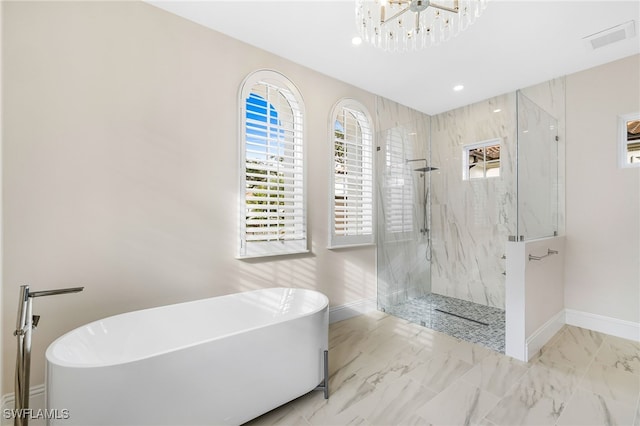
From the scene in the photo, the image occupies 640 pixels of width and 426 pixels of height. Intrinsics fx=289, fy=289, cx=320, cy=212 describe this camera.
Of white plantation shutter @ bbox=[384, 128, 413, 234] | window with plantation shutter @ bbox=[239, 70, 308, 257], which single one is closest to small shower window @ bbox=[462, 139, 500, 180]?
white plantation shutter @ bbox=[384, 128, 413, 234]

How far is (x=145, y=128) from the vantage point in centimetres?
215

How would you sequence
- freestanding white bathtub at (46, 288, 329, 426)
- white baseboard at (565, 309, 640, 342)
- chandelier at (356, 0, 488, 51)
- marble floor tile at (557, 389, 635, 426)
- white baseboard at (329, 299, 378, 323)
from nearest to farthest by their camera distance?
1. freestanding white bathtub at (46, 288, 329, 426)
2. marble floor tile at (557, 389, 635, 426)
3. chandelier at (356, 0, 488, 51)
4. white baseboard at (565, 309, 640, 342)
5. white baseboard at (329, 299, 378, 323)

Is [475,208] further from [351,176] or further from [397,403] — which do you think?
[397,403]

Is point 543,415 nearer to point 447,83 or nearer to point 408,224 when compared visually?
point 408,224

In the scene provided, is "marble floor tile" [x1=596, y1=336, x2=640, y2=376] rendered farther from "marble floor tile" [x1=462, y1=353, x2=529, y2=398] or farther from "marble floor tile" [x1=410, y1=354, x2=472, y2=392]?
"marble floor tile" [x1=410, y1=354, x2=472, y2=392]

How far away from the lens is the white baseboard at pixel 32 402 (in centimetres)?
170

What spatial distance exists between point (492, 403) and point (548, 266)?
5.40 feet

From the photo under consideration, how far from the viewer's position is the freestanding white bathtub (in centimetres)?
124

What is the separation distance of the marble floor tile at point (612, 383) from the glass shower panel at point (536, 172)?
1090 mm

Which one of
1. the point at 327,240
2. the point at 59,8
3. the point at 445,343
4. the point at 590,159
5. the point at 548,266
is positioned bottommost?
the point at 445,343

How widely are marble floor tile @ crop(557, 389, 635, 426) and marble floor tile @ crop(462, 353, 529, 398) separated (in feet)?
1.06

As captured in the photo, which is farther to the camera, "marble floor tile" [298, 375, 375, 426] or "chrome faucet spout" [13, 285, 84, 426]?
"marble floor tile" [298, 375, 375, 426]

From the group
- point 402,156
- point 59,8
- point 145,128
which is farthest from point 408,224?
point 59,8

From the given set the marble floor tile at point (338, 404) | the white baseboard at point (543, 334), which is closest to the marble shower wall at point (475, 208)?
the white baseboard at point (543, 334)
